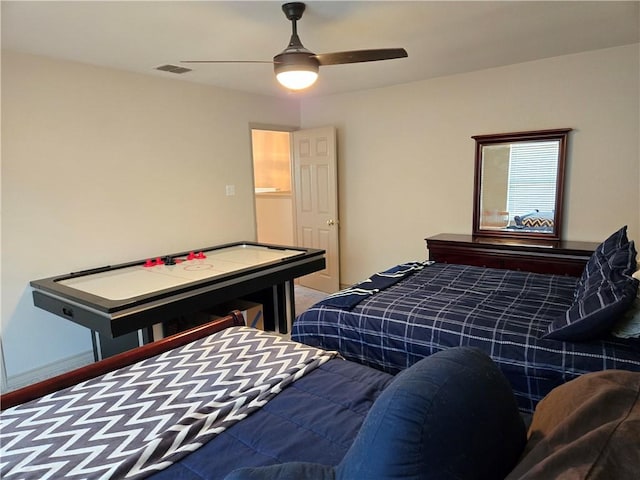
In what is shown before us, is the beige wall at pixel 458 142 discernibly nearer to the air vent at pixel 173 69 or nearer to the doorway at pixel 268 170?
the doorway at pixel 268 170

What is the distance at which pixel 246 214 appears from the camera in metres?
4.60

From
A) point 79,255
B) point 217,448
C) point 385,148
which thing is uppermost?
point 385,148

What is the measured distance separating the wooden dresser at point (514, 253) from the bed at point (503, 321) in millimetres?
547

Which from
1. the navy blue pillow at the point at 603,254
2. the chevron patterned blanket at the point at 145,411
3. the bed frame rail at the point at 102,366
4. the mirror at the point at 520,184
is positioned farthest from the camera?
the mirror at the point at 520,184

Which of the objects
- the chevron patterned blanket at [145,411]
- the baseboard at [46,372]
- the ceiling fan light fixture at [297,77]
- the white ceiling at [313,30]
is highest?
the white ceiling at [313,30]

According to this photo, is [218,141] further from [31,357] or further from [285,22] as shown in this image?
[31,357]

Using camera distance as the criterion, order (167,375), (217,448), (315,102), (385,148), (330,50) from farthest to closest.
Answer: (315,102), (385,148), (330,50), (167,375), (217,448)

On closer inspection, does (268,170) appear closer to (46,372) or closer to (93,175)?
(93,175)

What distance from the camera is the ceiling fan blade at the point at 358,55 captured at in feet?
7.41

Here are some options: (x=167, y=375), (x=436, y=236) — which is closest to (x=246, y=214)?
(x=436, y=236)

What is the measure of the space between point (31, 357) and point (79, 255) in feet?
2.73

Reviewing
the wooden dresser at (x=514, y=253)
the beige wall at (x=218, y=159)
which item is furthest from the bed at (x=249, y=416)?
the wooden dresser at (x=514, y=253)

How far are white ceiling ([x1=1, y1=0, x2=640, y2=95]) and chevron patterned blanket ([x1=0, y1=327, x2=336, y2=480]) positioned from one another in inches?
73.0

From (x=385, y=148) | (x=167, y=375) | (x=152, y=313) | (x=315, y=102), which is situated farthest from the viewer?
(x=315, y=102)
